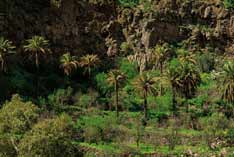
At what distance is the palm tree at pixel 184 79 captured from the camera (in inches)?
3661

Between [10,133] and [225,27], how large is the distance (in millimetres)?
68469

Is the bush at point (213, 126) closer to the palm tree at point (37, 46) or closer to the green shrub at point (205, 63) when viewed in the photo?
the green shrub at point (205, 63)

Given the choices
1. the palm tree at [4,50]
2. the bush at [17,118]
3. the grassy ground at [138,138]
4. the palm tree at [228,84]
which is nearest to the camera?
the bush at [17,118]

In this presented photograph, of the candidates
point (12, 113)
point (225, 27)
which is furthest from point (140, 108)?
point (12, 113)

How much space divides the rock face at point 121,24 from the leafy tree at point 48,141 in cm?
6078

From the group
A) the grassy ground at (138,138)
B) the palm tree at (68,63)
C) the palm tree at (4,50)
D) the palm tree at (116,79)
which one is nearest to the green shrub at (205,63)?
the palm tree at (116,79)

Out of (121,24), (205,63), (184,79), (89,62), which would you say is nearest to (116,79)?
(89,62)

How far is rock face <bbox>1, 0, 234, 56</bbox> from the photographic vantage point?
108 m

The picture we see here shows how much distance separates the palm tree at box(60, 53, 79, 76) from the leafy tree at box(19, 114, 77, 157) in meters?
53.8

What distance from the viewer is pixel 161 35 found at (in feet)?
360

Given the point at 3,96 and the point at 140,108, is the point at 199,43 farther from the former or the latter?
the point at 3,96

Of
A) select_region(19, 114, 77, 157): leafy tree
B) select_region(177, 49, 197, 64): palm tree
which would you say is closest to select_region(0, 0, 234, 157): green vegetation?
select_region(177, 49, 197, 64): palm tree

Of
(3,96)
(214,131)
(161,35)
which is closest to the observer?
(214,131)

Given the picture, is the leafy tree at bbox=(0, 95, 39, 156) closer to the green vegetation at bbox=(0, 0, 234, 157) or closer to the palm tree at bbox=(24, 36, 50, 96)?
the green vegetation at bbox=(0, 0, 234, 157)
